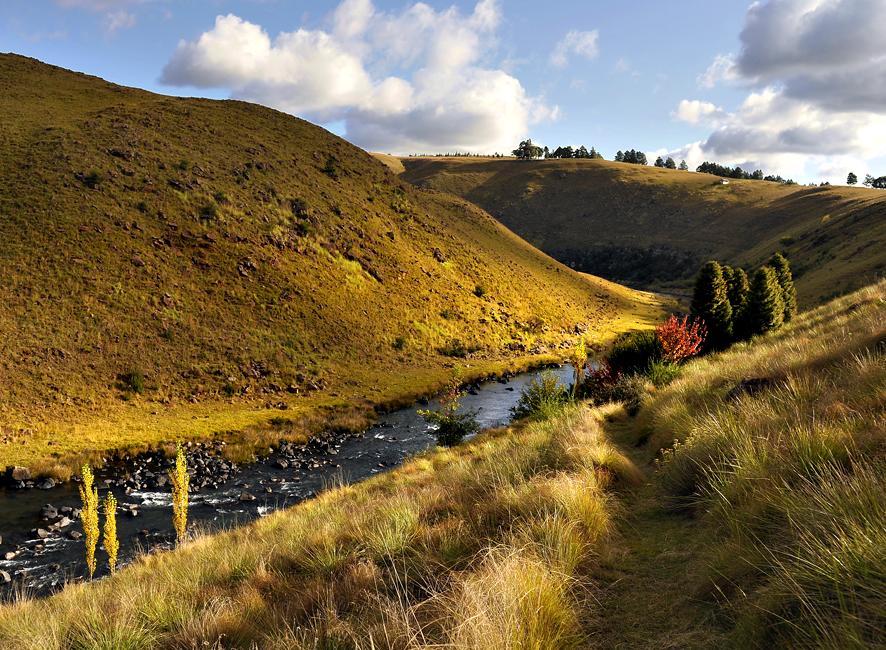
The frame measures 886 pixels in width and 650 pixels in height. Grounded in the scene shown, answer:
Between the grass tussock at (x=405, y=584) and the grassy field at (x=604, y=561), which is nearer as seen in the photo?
the grassy field at (x=604, y=561)

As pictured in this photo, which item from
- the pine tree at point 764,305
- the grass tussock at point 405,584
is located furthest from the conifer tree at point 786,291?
the grass tussock at point 405,584

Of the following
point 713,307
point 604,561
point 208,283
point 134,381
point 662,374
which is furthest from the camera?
point 208,283

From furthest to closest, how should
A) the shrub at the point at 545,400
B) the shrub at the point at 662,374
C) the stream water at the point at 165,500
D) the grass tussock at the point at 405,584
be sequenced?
the shrub at the point at 545,400 < the shrub at the point at 662,374 < the stream water at the point at 165,500 < the grass tussock at the point at 405,584

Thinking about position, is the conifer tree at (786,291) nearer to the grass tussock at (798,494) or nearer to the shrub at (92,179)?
the grass tussock at (798,494)

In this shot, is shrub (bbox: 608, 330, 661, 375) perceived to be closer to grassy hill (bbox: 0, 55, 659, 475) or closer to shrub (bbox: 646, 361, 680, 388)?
shrub (bbox: 646, 361, 680, 388)

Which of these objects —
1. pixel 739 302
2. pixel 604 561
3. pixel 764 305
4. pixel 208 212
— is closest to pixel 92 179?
pixel 208 212

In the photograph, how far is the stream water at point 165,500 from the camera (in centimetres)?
1634

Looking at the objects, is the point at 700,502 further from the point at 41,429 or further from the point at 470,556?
the point at 41,429

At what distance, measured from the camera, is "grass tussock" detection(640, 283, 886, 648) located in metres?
3.27

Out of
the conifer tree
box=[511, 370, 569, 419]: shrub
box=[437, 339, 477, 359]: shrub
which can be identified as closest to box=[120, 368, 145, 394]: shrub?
box=[511, 370, 569, 419]: shrub

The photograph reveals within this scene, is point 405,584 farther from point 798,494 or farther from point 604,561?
point 798,494

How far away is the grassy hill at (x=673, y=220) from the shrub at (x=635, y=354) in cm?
5613

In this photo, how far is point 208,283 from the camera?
42.7 metres

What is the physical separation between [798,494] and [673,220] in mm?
162882
